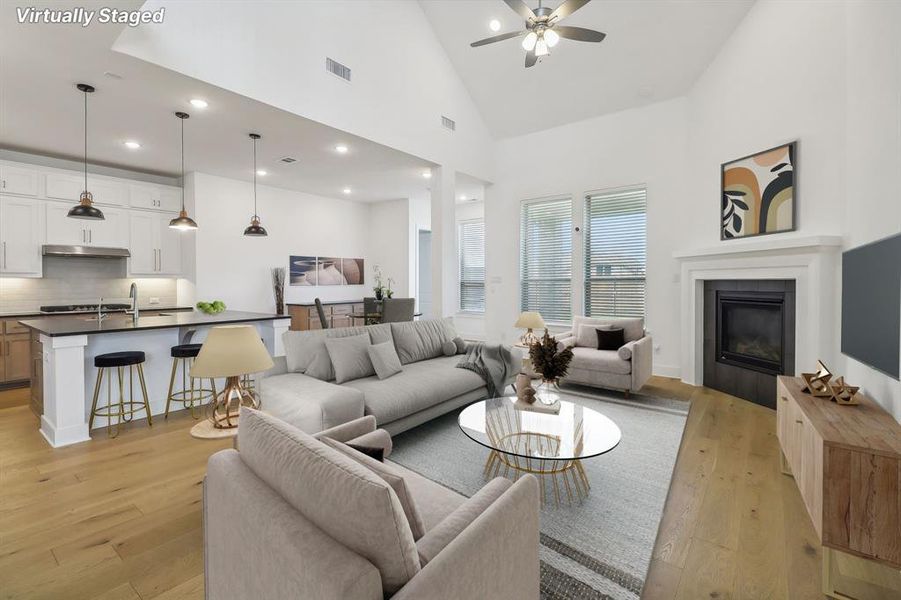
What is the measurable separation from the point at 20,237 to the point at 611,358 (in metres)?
7.07

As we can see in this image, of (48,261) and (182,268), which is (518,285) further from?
(48,261)

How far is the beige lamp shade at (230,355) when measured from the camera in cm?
216

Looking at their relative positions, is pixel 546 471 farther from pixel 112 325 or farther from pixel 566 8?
pixel 112 325

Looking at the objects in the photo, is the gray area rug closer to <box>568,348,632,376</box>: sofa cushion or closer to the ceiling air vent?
<box>568,348,632,376</box>: sofa cushion

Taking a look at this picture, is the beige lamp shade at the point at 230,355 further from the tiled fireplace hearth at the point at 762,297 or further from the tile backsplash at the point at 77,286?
the tile backsplash at the point at 77,286

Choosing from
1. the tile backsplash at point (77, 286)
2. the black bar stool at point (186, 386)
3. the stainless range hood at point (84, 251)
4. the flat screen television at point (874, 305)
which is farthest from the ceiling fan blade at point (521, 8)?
the tile backsplash at point (77, 286)

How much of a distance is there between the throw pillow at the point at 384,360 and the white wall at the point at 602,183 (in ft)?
11.8

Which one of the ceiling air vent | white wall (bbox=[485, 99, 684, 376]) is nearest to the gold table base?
white wall (bbox=[485, 99, 684, 376])

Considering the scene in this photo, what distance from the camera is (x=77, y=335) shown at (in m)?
3.18

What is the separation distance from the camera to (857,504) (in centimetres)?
172

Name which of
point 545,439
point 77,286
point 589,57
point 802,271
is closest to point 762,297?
point 802,271

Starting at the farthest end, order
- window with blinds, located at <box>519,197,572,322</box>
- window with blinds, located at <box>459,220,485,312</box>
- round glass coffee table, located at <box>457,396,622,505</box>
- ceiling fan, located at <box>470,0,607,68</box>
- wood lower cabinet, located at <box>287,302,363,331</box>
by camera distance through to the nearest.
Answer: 1. window with blinds, located at <box>459,220,485,312</box>
2. wood lower cabinet, located at <box>287,302,363,331</box>
3. window with blinds, located at <box>519,197,572,322</box>
4. ceiling fan, located at <box>470,0,607,68</box>
5. round glass coffee table, located at <box>457,396,622,505</box>

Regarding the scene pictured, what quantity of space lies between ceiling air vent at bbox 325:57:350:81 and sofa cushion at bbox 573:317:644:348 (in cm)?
398

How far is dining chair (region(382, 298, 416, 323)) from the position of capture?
5.64 m
